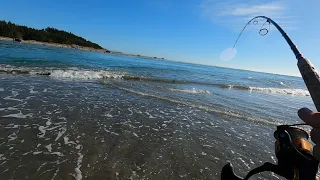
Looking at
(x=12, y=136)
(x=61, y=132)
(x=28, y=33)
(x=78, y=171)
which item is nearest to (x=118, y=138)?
(x=61, y=132)

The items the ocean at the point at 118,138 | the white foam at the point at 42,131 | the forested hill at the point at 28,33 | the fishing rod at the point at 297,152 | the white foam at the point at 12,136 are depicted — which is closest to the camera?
the fishing rod at the point at 297,152

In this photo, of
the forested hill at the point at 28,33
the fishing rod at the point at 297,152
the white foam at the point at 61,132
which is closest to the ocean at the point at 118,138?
the white foam at the point at 61,132

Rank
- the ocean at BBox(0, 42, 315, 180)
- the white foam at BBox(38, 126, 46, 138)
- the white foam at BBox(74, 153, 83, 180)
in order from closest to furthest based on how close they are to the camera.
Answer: the white foam at BBox(74, 153, 83, 180) → the ocean at BBox(0, 42, 315, 180) → the white foam at BBox(38, 126, 46, 138)

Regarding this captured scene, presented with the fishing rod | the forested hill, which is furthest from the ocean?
the forested hill

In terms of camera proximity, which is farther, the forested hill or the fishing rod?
the forested hill

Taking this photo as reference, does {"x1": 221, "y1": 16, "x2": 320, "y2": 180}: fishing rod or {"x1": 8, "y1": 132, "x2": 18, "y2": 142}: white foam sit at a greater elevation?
{"x1": 221, "y1": 16, "x2": 320, "y2": 180}: fishing rod

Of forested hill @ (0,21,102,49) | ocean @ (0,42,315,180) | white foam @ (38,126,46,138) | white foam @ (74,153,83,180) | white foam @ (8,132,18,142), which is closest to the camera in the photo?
white foam @ (74,153,83,180)

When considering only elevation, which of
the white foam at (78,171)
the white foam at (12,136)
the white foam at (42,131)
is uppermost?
the white foam at (78,171)

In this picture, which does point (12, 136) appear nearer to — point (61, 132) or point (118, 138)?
point (61, 132)

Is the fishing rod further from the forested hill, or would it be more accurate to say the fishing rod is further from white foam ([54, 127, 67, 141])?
the forested hill

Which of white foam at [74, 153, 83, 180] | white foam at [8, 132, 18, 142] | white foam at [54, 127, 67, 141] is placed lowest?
white foam at [54, 127, 67, 141]

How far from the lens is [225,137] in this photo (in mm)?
7793

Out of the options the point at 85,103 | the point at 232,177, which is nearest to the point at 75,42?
the point at 85,103

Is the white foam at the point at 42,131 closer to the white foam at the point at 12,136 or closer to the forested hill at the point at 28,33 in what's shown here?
the white foam at the point at 12,136
